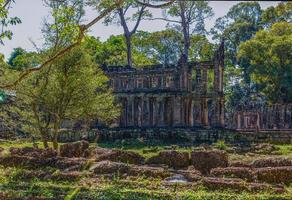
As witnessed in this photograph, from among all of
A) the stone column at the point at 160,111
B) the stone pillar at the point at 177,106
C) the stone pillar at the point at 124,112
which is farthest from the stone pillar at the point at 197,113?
the stone pillar at the point at 124,112

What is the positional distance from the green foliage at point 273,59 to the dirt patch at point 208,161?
3124 cm

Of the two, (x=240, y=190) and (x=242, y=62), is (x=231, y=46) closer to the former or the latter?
(x=242, y=62)

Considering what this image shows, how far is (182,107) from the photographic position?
47812 millimetres

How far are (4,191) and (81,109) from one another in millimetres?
14129

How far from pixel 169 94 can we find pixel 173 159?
24526 mm

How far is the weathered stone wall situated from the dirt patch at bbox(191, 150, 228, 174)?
17.3 m

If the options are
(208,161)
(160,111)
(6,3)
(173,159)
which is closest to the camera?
(6,3)

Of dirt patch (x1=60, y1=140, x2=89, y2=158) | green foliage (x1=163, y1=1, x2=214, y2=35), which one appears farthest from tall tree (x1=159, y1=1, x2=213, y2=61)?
dirt patch (x1=60, y1=140, x2=89, y2=158)

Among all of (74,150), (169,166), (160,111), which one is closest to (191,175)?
(169,166)

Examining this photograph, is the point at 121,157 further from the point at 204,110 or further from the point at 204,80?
the point at 204,110

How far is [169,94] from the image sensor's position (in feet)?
155

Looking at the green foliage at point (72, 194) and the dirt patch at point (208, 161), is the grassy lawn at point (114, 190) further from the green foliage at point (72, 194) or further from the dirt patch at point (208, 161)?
the dirt patch at point (208, 161)

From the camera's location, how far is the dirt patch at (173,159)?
74.0 ft

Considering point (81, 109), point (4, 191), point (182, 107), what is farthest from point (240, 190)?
point (182, 107)
